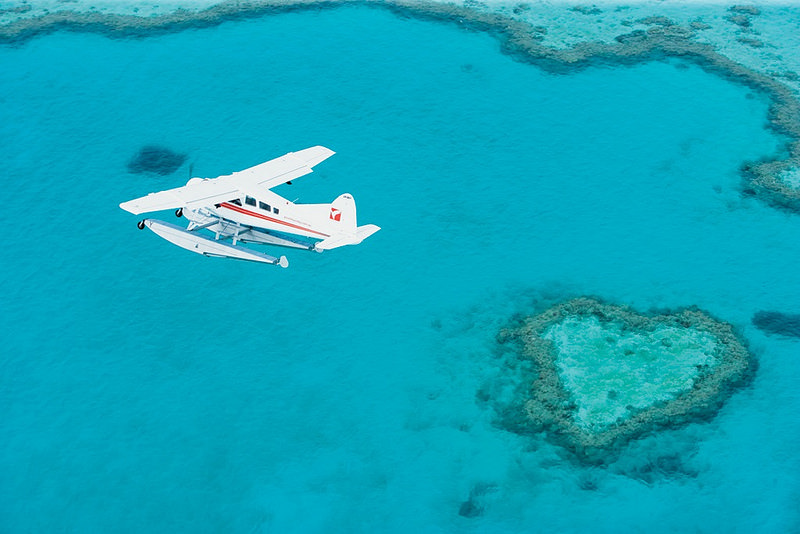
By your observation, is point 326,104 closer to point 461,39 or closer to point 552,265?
point 461,39

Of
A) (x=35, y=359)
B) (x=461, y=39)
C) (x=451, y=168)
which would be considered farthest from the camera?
(x=461, y=39)

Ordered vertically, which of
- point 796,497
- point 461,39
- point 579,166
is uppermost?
point 461,39

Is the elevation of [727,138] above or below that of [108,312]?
above

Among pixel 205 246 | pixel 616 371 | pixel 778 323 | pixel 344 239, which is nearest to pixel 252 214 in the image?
pixel 205 246

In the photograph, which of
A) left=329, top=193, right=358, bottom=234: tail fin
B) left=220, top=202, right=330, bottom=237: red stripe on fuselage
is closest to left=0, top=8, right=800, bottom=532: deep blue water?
left=220, top=202, right=330, bottom=237: red stripe on fuselage

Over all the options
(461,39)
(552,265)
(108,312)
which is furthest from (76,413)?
(461,39)

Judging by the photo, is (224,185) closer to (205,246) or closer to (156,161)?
(205,246)

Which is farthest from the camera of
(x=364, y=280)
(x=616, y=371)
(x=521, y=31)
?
(x=521, y=31)

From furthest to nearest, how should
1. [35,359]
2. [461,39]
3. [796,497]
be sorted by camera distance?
[461,39]
[35,359]
[796,497]
